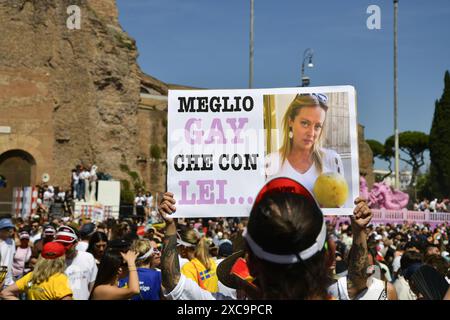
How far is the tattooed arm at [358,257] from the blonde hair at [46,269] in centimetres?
264

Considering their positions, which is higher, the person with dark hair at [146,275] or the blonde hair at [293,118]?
the blonde hair at [293,118]

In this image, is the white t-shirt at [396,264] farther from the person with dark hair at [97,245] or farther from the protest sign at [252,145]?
the protest sign at [252,145]

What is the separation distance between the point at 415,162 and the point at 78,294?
96.4m

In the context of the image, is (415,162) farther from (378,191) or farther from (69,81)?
(69,81)

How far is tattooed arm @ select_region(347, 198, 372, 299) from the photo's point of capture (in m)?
3.11

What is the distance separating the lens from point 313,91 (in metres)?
3.85

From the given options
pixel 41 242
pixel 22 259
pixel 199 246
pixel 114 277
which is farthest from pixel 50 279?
pixel 22 259

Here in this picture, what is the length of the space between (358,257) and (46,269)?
2.73 meters

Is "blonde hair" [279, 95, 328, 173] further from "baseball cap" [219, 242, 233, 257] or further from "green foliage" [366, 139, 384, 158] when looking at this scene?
"green foliage" [366, 139, 384, 158]

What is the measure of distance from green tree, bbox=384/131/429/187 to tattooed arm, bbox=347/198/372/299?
9460 centimetres

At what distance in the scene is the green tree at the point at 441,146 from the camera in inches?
2307

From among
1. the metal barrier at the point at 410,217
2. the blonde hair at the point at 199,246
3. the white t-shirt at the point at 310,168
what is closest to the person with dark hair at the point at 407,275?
the blonde hair at the point at 199,246

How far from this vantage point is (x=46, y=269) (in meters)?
4.84

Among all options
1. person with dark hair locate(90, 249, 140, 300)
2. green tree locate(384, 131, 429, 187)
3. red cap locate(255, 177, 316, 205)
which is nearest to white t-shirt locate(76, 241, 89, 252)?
person with dark hair locate(90, 249, 140, 300)
